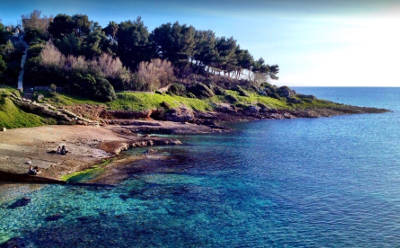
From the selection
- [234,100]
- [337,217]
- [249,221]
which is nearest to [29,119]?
[249,221]

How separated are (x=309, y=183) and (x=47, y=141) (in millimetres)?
34392

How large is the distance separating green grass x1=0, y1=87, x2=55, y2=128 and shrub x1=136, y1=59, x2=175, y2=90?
36.6 metres

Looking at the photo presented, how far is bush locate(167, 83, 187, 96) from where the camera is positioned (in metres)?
98.0

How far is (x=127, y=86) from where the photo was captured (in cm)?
8300

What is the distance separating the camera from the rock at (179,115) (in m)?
75.1

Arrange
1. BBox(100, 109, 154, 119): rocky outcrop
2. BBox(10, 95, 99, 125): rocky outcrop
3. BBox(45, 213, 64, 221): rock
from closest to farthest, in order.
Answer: BBox(45, 213, 64, 221): rock, BBox(10, 95, 99, 125): rocky outcrop, BBox(100, 109, 154, 119): rocky outcrop

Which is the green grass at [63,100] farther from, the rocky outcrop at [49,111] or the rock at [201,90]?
the rock at [201,90]

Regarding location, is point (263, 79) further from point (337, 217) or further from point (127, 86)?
point (337, 217)

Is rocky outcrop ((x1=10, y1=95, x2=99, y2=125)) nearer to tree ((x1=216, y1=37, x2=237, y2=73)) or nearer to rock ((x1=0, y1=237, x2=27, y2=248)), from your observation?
rock ((x1=0, y1=237, x2=27, y2=248))

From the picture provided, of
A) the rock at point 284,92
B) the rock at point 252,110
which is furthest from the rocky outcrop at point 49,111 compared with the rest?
the rock at point 284,92

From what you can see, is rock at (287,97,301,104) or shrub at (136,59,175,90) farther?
rock at (287,97,301,104)

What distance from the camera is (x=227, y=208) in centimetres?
2506

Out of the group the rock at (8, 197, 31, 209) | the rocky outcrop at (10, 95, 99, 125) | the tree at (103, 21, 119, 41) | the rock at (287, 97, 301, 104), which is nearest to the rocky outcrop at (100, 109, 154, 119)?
the rocky outcrop at (10, 95, 99, 125)

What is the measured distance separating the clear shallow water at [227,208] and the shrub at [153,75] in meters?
48.6
